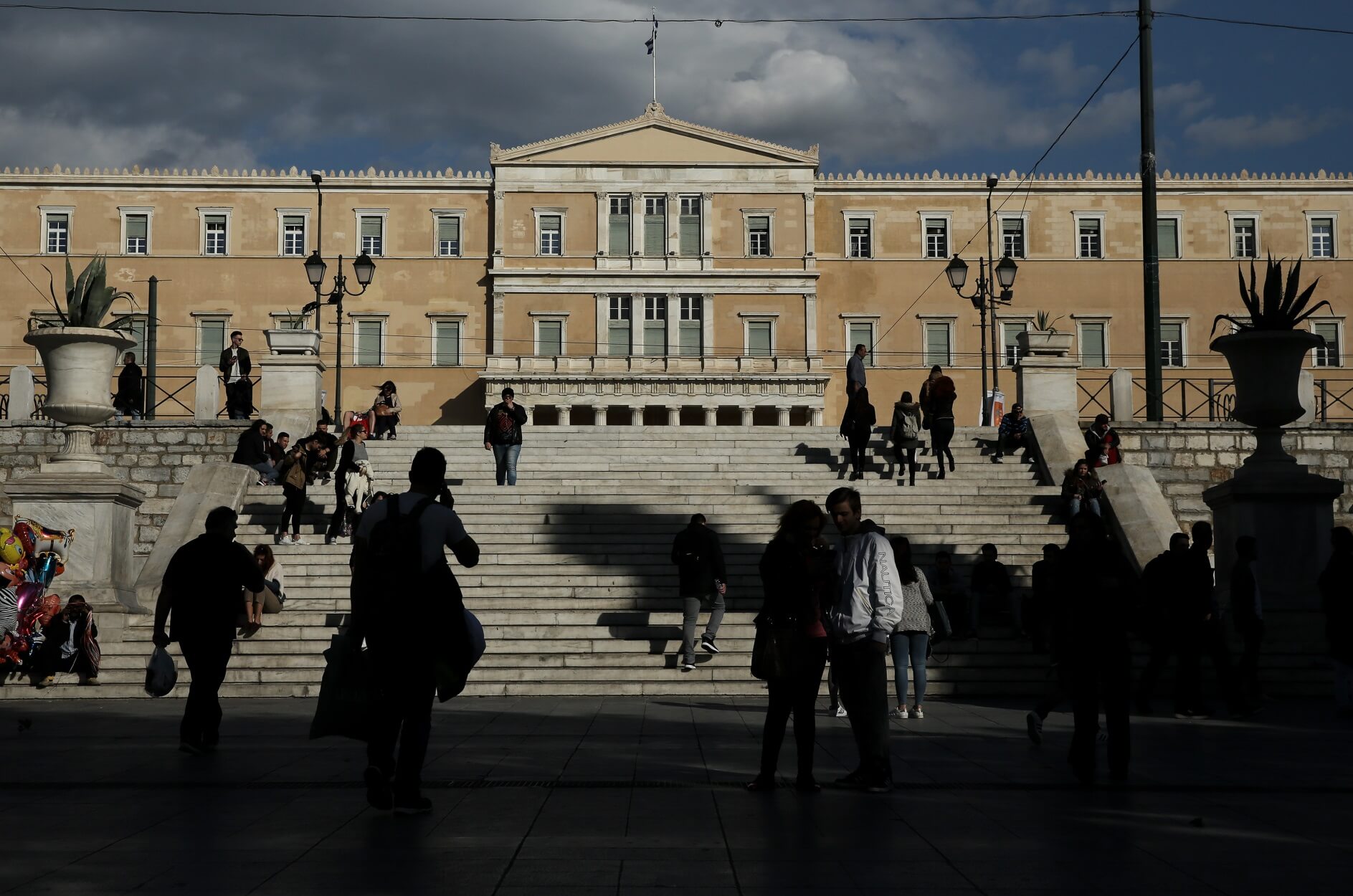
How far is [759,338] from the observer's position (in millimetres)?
57375

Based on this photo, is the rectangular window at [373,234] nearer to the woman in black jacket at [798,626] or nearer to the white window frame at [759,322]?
the white window frame at [759,322]

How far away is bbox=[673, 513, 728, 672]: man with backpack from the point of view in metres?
14.6

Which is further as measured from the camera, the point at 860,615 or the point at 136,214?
the point at 136,214

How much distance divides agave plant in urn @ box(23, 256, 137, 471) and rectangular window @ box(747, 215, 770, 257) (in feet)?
137

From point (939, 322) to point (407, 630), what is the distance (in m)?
52.0

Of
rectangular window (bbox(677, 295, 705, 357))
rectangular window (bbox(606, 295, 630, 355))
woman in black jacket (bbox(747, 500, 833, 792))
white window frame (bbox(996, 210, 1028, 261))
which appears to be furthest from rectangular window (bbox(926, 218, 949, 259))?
woman in black jacket (bbox(747, 500, 833, 792))

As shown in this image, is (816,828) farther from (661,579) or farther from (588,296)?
(588,296)

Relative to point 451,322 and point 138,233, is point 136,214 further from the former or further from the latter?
point 451,322

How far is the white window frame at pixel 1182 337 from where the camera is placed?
186 ft

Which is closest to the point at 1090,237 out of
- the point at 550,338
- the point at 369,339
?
the point at 550,338

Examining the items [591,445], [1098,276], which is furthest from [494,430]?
[1098,276]

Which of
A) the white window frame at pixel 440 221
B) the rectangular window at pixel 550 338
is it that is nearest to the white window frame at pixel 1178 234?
the rectangular window at pixel 550 338

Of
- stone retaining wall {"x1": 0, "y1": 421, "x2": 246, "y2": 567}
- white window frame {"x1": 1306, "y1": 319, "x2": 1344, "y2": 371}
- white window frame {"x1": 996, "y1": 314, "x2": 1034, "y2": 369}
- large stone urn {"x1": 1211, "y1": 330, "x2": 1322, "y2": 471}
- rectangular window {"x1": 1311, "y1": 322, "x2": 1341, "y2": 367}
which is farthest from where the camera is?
rectangular window {"x1": 1311, "y1": 322, "x2": 1341, "y2": 367}

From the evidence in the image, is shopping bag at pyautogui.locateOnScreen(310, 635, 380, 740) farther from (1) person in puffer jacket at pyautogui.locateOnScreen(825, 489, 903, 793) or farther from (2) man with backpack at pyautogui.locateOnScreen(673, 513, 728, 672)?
(2) man with backpack at pyautogui.locateOnScreen(673, 513, 728, 672)
